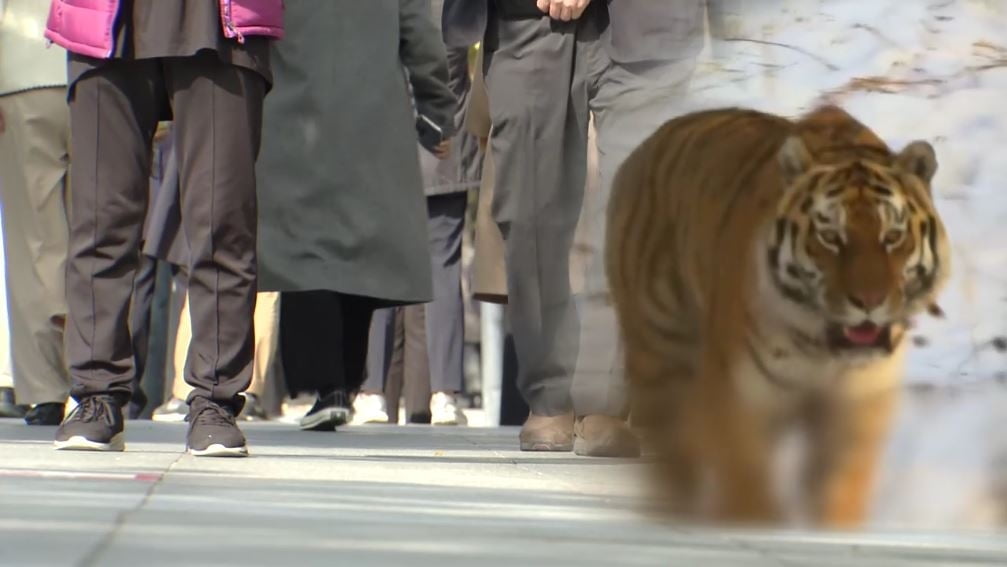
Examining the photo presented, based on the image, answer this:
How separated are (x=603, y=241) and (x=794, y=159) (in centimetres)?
77

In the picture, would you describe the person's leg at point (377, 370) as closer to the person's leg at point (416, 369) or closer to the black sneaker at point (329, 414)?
the person's leg at point (416, 369)

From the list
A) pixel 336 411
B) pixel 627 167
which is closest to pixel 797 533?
pixel 627 167

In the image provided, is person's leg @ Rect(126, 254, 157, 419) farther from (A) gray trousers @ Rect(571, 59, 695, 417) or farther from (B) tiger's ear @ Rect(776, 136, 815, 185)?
(B) tiger's ear @ Rect(776, 136, 815, 185)

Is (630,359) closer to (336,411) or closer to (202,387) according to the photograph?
(202,387)

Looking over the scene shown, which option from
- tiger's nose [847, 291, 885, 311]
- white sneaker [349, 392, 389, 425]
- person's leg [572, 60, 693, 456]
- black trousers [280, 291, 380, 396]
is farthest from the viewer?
white sneaker [349, 392, 389, 425]

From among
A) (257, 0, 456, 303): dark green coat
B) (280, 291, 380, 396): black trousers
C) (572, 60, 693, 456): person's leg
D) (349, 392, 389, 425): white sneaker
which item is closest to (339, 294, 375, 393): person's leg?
(280, 291, 380, 396): black trousers

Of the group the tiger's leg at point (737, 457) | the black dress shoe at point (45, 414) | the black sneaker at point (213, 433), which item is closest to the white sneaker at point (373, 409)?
the black dress shoe at point (45, 414)

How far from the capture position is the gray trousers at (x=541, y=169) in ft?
25.3

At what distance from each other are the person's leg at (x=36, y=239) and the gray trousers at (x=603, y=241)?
4370 millimetres

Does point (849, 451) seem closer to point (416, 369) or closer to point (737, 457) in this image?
point (737, 457)

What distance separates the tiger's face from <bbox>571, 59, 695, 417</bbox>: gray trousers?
506 millimetres

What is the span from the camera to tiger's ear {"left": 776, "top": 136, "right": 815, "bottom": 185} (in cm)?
402

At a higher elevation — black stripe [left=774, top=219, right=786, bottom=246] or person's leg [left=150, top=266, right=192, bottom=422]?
black stripe [left=774, top=219, right=786, bottom=246]

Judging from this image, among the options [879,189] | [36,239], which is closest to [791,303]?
[879,189]
